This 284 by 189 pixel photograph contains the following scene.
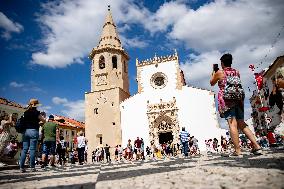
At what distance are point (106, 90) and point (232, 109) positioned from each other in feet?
79.6

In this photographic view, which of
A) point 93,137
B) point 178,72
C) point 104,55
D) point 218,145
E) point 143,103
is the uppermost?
point 104,55

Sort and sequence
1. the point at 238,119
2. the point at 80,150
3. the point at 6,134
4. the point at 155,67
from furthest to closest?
the point at 155,67, the point at 80,150, the point at 6,134, the point at 238,119

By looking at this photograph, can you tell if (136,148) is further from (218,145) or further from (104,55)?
(104,55)

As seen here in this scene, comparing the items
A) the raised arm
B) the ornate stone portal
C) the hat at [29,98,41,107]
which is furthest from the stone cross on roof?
the raised arm

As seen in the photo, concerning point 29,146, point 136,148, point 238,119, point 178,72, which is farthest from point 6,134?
point 178,72

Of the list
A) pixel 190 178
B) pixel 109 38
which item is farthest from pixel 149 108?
pixel 190 178

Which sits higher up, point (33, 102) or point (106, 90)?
point (106, 90)

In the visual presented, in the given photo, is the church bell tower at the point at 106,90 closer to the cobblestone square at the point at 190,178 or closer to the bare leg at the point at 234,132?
the bare leg at the point at 234,132

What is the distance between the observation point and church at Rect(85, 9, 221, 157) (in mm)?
24672

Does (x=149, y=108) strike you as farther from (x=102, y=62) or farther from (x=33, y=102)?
(x=33, y=102)

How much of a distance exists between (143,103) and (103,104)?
4.48 meters

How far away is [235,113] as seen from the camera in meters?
4.35

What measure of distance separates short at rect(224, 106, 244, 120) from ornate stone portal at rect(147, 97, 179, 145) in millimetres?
21175

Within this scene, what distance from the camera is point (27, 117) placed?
236 inches
